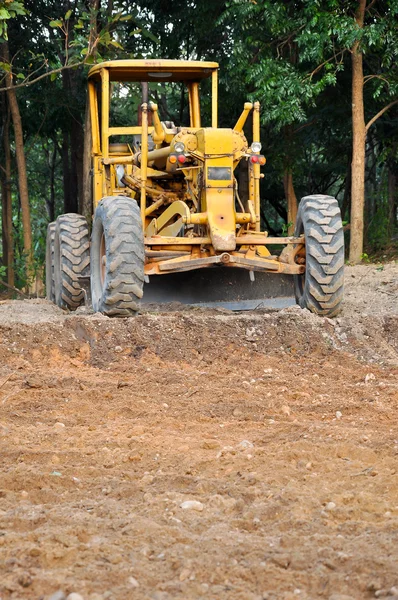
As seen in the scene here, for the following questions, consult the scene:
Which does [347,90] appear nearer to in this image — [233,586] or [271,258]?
[271,258]

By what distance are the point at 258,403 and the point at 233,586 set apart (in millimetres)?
3110

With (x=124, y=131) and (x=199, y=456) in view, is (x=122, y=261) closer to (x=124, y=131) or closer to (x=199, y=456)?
(x=124, y=131)

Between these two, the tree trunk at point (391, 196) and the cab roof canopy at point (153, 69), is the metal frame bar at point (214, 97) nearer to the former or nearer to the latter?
the cab roof canopy at point (153, 69)

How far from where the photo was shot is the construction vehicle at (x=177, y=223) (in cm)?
866

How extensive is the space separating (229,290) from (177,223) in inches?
37.9

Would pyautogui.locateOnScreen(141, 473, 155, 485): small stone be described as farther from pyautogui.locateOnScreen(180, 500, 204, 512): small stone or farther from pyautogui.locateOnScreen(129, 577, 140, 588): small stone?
pyautogui.locateOnScreen(129, 577, 140, 588): small stone

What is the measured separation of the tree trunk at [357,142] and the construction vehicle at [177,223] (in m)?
5.22

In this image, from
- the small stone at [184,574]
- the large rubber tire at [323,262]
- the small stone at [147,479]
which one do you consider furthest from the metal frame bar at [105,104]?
the small stone at [184,574]

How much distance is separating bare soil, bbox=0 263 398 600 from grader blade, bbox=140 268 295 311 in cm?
96

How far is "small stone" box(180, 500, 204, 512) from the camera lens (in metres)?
3.93

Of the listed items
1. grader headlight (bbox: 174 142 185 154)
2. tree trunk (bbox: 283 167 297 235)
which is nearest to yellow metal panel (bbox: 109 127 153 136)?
grader headlight (bbox: 174 142 185 154)

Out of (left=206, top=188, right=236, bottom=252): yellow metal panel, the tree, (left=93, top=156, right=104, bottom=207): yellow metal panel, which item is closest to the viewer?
(left=206, top=188, right=236, bottom=252): yellow metal panel

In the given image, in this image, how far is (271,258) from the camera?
9383 millimetres

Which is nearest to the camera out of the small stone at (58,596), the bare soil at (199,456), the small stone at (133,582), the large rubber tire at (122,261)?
the small stone at (58,596)
